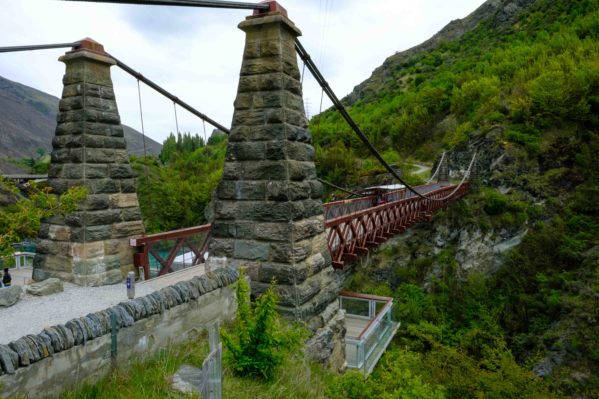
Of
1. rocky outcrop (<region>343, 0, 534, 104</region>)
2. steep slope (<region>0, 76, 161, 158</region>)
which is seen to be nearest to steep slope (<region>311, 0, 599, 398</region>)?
rocky outcrop (<region>343, 0, 534, 104</region>)

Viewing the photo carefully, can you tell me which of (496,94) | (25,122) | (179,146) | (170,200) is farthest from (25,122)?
(496,94)

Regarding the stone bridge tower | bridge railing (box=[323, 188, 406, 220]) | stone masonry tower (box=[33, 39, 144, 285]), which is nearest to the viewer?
the stone bridge tower

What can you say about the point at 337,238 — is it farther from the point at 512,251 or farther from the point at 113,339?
the point at 512,251

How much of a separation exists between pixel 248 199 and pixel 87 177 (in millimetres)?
3483

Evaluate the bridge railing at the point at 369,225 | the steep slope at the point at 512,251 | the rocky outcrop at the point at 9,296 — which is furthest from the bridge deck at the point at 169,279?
the steep slope at the point at 512,251

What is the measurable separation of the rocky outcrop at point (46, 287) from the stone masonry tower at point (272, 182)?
3.16 m

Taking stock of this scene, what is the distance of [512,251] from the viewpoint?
1709 centimetres

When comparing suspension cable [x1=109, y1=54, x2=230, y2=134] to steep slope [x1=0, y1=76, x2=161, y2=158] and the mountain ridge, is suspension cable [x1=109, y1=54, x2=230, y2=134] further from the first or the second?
steep slope [x1=0, y1=76, x2=161, y2=158]

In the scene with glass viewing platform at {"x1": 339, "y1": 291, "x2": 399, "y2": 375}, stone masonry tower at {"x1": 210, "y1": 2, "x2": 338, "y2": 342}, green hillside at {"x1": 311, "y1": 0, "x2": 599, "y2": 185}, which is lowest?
glass viewing platform at {"x1": 339, "y1": 291, "x2": 399, "y2": 375}

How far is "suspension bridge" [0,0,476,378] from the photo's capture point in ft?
16.0

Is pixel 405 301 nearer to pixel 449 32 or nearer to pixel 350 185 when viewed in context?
pixel 350 185

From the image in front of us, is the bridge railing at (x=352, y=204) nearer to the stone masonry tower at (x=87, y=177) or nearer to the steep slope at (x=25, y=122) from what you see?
the stone masonry tower at (x=87, y=177)

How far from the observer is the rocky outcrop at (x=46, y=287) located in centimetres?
608

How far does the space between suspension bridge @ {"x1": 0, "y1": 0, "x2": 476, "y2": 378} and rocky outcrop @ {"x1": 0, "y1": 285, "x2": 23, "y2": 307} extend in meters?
0.84
